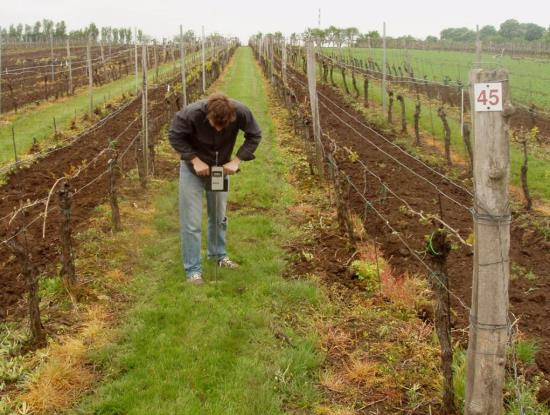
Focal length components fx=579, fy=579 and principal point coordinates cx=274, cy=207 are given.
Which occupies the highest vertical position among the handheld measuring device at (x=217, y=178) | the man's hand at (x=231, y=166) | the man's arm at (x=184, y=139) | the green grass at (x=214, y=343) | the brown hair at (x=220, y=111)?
the brown hair at (x=220, y=111)

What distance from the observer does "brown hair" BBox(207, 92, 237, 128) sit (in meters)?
5.35

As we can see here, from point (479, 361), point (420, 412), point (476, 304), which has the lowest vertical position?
point (420, 412)

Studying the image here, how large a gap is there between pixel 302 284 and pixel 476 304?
2.79 meters

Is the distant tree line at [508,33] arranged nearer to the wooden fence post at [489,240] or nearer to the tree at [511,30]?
the tree at [511,30]

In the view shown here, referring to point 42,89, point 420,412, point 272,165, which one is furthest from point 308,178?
point 42,89

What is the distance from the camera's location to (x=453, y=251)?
6.77 m

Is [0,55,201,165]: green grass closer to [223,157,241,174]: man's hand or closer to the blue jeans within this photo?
the blue jeans

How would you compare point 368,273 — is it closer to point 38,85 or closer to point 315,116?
point 315,116

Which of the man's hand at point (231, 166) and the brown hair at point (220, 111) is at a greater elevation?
the brown hair at point (220, 111)

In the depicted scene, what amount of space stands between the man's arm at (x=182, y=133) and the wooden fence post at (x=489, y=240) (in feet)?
10.6

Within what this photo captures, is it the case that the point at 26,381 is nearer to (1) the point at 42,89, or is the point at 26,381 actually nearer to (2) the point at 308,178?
(2) the point at 308,178

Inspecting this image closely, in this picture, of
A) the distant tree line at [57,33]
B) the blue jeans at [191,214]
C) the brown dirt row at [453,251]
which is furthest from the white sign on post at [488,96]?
the distant tree line at [57,33]

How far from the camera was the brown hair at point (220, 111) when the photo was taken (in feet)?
17.6

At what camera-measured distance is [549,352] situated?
4590mm
